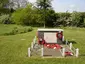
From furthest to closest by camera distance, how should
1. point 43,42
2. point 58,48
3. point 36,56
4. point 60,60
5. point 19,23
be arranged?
point 19,23
point 43,42
point 58,48
point 36,56
point 60,60

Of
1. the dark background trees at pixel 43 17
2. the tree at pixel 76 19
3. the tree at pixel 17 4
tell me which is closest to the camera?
the dark background trees at pixel 43 17

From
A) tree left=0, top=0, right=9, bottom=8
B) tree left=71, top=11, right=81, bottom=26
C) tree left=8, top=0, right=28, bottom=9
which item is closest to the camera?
tree left=71, top=11, right=81, bottom=26

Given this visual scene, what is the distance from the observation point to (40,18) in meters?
49.6

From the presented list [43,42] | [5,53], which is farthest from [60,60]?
[43,42]

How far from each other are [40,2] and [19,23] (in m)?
7.16

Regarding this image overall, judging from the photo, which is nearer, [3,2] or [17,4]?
[3,2]

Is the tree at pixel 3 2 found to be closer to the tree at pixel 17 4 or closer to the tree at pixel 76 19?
the tree at pixel 17 4

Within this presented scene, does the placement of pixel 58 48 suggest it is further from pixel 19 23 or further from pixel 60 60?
pixel 19 23

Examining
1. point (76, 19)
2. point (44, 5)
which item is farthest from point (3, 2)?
point (76, 19)

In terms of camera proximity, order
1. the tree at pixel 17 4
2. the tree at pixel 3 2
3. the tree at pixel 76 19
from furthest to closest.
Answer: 1. the tree at pixel 17 4
2. the tree at pixel 3 2
3. the tree at pixel 76 19

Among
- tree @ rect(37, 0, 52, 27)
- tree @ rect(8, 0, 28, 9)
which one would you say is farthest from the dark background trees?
tree @ rect(8, 0, 28, 9)

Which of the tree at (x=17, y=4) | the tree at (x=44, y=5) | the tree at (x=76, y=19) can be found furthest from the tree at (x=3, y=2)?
the tree at (x=76, y=19)

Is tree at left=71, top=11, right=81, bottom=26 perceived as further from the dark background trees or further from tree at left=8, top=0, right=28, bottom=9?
tree at left=8, top=0, right=28, bottom=9

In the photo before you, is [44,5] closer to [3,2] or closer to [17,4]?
[3,2]
